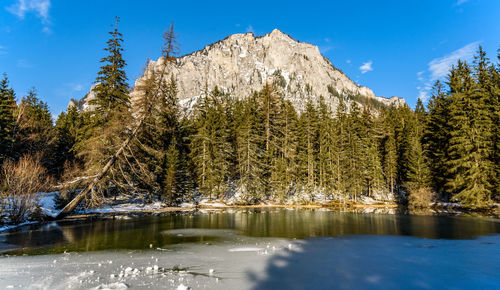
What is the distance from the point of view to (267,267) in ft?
27.1

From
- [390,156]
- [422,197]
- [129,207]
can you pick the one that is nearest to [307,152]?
[390,156]

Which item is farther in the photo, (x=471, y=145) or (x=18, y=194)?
(x=471, y=145)

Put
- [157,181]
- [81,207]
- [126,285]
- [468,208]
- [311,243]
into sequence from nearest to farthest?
[126,285], [311,243], [81,207], [468,208], [157,181]

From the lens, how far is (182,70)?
7707 inches

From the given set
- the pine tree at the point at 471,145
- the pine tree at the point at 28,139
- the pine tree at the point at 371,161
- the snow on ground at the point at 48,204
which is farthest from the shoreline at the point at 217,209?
the pine tree at the point at 28,139

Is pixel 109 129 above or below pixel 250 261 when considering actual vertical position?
above

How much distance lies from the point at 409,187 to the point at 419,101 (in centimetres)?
3893

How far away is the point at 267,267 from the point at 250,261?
93cm

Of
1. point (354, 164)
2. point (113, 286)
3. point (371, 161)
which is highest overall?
point (371, 161)

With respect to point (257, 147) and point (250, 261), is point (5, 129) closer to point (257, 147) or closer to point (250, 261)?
point (257, 147)

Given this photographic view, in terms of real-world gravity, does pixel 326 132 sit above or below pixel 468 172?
above

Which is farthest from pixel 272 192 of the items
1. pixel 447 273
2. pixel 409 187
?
pixel 447 273

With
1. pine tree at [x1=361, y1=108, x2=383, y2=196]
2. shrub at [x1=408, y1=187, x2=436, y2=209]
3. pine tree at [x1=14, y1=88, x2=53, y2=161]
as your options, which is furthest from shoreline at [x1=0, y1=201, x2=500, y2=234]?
pine tree at [x1=14, y1=88, x2=53, y2=161]

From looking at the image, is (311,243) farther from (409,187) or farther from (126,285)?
(409,187)
